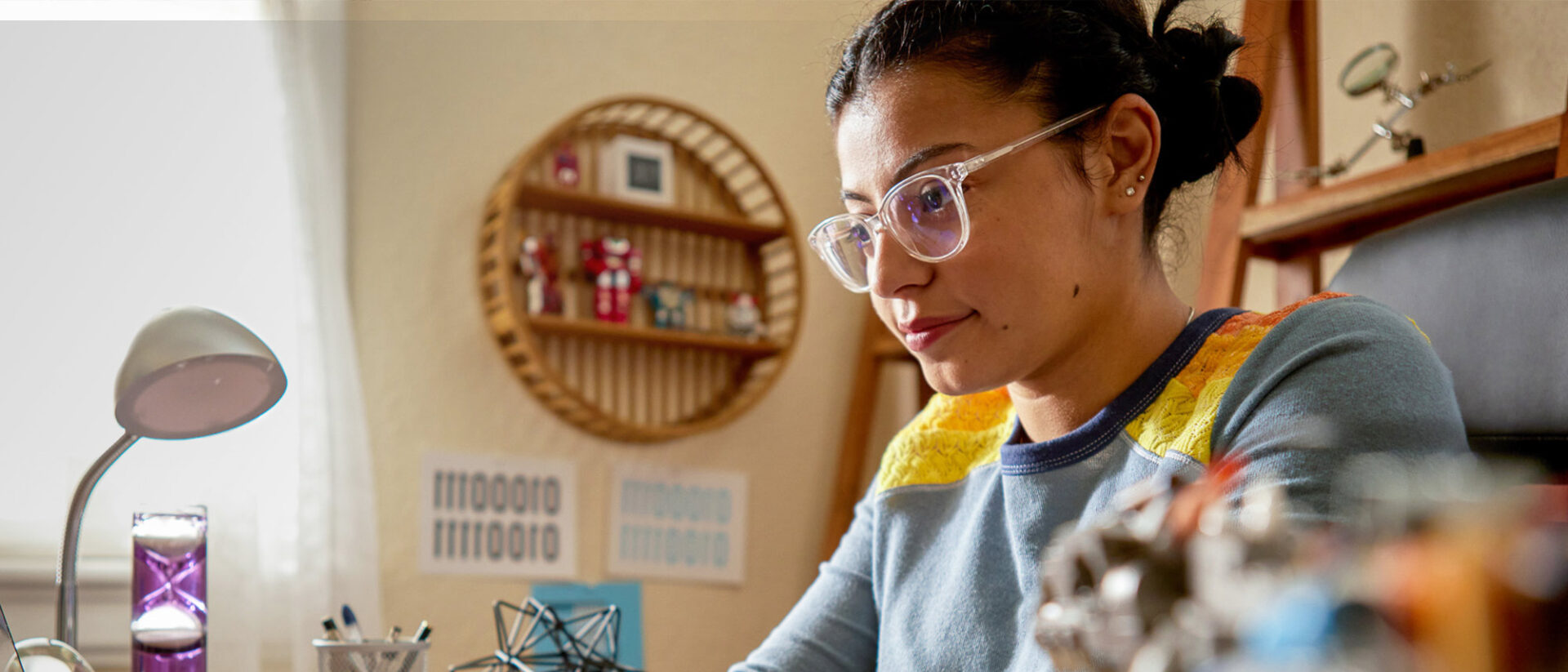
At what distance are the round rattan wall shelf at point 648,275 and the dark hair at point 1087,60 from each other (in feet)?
4.86

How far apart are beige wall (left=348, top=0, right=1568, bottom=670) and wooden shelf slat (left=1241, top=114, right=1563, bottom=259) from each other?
1126mm

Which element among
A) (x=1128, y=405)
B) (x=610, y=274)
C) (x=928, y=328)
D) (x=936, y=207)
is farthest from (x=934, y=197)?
(x=610, y=274)

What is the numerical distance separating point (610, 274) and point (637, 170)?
26 cm

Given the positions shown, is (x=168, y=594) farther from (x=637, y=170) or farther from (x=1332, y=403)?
(x=637, y=170)

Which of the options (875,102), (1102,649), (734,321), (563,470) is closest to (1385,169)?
(875,102)

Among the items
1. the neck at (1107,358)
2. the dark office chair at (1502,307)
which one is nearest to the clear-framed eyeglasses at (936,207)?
the neck at (1107,358)

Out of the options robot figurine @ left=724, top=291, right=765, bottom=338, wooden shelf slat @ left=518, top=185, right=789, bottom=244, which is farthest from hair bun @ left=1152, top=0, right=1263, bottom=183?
robot figurine @ left=724, top=291, right=765, bottom=338

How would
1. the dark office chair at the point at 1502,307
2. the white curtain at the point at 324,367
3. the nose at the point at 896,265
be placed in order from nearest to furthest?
the dark office chair at the point at 1502,307 → the nose at the point at 896,265 → the white curtain at the point at 324,367

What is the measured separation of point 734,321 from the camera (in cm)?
265

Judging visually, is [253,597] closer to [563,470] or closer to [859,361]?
[563,470]

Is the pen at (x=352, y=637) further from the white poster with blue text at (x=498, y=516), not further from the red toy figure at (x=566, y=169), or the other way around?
the red toy figure at (x=566, y=169)

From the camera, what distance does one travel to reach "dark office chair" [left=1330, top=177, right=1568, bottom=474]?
810 mm

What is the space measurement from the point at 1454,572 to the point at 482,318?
2390mm

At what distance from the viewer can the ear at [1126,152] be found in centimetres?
91
